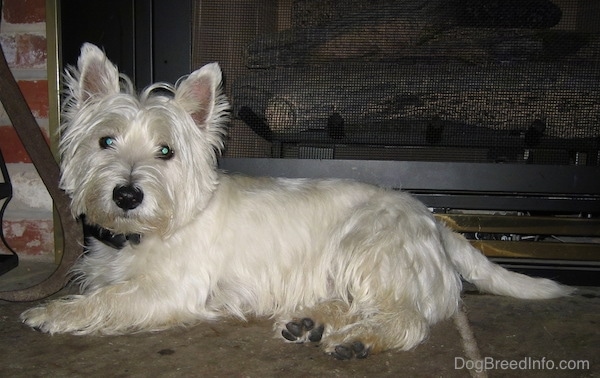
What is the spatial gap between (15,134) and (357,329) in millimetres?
2061

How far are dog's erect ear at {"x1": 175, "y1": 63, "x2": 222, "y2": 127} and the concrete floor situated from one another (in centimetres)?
81

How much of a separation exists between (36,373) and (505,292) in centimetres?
179

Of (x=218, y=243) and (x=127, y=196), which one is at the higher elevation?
(x=127, y=196)

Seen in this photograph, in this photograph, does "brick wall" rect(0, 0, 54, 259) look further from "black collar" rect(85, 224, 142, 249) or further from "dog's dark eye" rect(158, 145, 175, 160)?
"dog's dark eye" rect(158, 145, 175, 160)

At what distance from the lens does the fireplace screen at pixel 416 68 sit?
7.88 feet

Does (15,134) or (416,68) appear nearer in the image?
(416,68)

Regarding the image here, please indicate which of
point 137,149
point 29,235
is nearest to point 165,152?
point 137,149

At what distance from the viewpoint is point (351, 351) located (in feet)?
5.62

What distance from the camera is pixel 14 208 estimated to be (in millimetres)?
2891

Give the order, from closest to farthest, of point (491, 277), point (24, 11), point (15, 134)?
point (491, 277)
point (24, 11)
point (15, 134)

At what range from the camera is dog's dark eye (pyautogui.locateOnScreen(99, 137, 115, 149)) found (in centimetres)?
197

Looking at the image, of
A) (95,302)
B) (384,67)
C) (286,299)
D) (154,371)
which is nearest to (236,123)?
(384,67)

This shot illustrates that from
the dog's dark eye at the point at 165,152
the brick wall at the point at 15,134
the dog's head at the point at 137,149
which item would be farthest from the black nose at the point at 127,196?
the brick wall at the point at 15,134

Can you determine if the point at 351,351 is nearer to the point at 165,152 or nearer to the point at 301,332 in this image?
the point at 301,332
